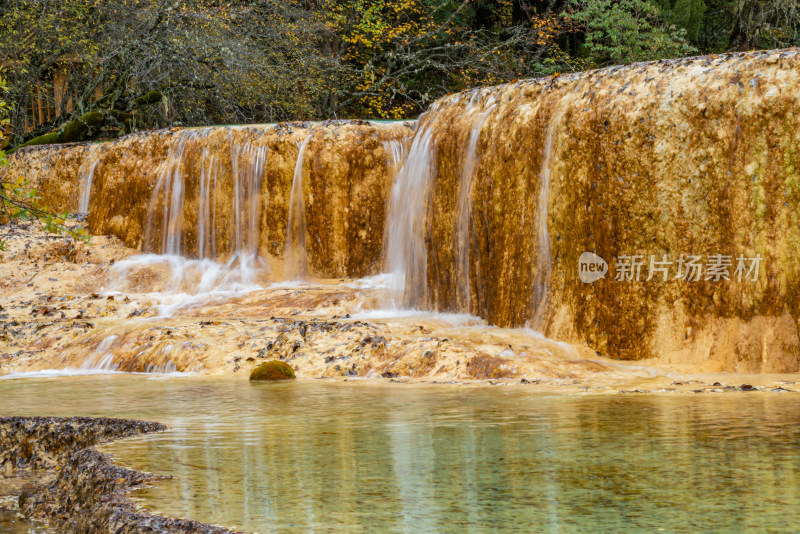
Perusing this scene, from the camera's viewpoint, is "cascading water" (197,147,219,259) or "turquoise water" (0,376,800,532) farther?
"cascading water" (197,147,219,259)

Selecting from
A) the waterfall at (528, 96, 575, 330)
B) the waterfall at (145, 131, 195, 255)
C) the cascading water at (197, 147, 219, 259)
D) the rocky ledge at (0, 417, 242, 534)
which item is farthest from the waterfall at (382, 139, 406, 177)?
the rocky ledge at (0, 417, 242, 534)

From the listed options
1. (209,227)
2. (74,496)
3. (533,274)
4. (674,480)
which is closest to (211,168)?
(209,227)

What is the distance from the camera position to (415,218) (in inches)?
511

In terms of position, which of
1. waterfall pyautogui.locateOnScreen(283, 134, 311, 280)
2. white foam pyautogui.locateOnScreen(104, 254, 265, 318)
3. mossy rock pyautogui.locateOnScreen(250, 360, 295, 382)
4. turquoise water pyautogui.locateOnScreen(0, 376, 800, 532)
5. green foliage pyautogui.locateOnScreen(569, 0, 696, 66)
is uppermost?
green foliage pyautogui.locateOnScreen(569, 0, 696, 66)

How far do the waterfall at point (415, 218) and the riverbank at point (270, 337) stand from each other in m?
0.34

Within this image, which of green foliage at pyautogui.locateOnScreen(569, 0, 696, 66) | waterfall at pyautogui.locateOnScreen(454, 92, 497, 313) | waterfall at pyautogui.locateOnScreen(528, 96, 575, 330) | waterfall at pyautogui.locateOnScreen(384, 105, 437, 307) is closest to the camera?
waterfall at pyautogui.locateOnScreen(528, 96, 575, 330)

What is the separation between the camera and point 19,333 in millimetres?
11672

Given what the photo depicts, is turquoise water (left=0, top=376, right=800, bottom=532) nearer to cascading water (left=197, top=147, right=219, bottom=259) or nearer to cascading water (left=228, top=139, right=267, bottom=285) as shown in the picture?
cascading water (left=228, top=139, right=267, bottom=285)

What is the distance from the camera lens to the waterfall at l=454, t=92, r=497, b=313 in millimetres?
11742

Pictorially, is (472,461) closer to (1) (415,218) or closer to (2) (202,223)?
(1) (415,218)

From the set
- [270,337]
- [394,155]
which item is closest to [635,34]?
[394,155]

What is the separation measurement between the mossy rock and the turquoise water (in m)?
2.17

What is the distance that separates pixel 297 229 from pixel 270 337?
219 inches

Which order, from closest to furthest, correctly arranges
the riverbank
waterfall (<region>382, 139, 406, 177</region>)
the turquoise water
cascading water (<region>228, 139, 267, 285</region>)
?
the turquoise water < the riverbank < waterfall (<region>382, 139, 406, 177</region>) < cascading water (<region>228, 139, 267, 285</region>)
